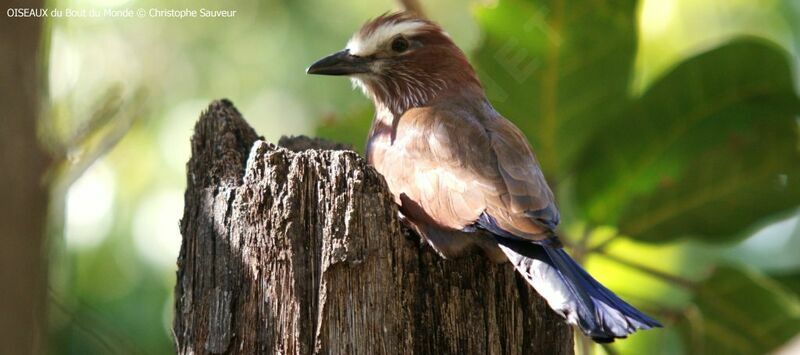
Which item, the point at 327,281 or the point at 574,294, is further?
the point at 574,294

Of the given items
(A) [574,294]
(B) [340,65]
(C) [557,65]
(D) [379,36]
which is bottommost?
(A) [574,294]

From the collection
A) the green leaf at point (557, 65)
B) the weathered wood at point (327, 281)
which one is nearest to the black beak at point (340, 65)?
the green leaf at point (557, 65)

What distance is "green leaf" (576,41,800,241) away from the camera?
5.28 metres

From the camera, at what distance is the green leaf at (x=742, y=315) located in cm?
536

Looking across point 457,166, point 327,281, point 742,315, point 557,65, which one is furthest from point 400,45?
point 327,281

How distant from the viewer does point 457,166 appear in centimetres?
430

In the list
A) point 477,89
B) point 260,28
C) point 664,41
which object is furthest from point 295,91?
point 477,89

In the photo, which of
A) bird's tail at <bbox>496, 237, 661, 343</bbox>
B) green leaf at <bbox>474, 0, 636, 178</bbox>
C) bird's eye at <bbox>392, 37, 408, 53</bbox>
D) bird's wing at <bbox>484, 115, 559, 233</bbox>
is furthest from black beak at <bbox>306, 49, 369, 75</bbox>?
bird's tail at <bbox>496, 237, 661, 343</bbox>

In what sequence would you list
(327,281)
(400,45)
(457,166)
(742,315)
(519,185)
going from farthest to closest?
(400,45) → (742,315) → (457,166) → (519,185) → (327,281)

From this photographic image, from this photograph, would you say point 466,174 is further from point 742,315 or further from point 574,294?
point 742,315

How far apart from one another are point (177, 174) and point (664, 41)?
4.46 meters

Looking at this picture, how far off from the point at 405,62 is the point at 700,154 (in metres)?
1.58

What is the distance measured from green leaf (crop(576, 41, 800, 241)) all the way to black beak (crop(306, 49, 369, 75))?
49.2 inches

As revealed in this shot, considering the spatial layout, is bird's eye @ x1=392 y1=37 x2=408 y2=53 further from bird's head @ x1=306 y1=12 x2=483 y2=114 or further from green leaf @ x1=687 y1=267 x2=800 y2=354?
green leaf @ x1=687 y1=267 x2=800 y2=354
